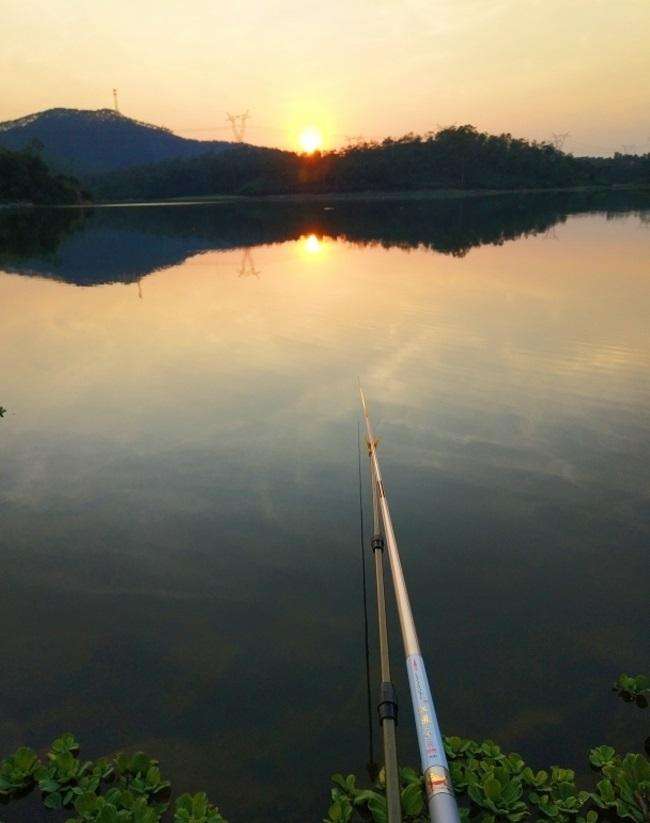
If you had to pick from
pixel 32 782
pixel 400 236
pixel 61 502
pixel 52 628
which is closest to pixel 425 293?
Answer: pixel 61 502

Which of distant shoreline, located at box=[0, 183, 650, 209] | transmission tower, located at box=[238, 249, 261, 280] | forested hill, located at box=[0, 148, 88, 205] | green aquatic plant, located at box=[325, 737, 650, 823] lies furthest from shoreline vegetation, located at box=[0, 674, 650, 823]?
distant shoreline, located at box=[0, 183, 650, 209]

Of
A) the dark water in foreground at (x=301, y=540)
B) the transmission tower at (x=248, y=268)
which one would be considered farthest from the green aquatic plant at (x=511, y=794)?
the transmission tower at (x=248, y=268)

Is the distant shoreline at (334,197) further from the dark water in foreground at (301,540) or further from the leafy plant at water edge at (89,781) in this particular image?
the leafy plant at water edge at (89,781)

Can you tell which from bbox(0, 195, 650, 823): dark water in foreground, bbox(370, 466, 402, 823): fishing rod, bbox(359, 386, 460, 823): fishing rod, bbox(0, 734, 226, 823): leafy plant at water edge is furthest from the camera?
bbox(0, 195, 650, 823): dark water in foreground

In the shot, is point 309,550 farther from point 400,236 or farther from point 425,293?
point 400,236

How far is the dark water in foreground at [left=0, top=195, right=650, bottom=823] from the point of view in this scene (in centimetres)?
546

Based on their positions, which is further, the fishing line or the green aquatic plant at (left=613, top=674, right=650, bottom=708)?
the green aquatic plant at (left=613, top=674, right=650, bottom=708)

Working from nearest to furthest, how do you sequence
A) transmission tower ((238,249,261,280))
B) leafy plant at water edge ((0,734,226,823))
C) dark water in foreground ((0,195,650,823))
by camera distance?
leafy plant at water edge ((0,734,226,823)) < dark water in foreground ((0,195,650,823)) < transmission tower ((238,249,261,280))

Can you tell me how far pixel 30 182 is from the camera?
13500 centimetres

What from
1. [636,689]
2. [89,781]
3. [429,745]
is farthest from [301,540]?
[429,745]

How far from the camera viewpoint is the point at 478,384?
46.2 ft

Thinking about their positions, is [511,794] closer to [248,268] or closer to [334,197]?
[248,268]

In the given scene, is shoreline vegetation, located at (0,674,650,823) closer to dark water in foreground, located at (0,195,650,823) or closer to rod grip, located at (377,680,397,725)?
dark water in foreground, located at (0,195,650,823)

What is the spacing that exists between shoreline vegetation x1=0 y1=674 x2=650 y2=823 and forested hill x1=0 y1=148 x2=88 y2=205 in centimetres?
14496
